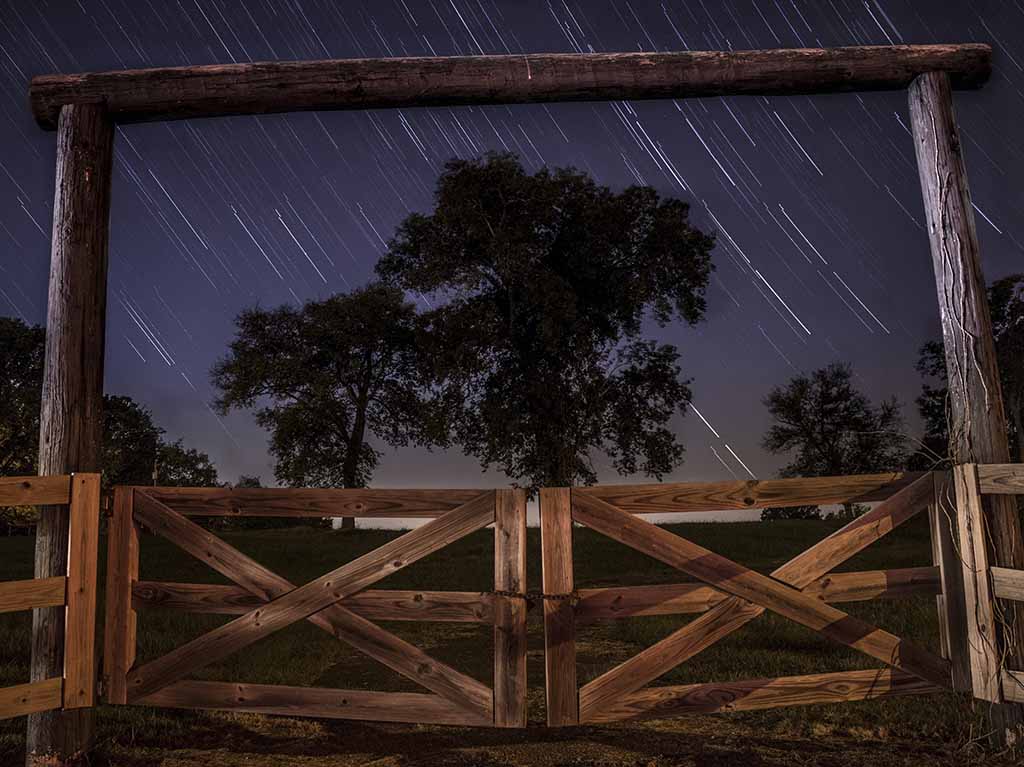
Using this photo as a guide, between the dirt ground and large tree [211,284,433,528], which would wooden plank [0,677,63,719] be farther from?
large tree [211,284,433,528]

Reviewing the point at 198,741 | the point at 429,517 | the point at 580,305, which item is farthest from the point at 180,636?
the point at 580,305

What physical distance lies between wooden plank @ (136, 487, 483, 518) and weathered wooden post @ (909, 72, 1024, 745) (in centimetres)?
343

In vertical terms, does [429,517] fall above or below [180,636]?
above

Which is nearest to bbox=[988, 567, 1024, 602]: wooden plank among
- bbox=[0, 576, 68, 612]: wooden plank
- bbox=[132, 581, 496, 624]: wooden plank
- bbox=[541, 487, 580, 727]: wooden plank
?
bbox=[541, 487, 580, 727]: wooden plank

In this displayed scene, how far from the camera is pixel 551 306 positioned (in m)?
19.2

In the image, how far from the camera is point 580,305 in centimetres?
2048

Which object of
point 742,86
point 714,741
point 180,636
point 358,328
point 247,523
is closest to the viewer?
point 714,741

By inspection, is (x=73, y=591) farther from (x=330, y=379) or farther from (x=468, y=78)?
(x=330, y=379)

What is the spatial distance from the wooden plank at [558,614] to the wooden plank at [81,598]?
2.92 meters

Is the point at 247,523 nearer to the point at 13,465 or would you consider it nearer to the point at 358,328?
the point at 13,465

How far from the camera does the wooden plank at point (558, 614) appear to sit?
450 centimetres

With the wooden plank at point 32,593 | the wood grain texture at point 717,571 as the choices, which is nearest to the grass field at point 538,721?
the wood grain texture at point 717,571

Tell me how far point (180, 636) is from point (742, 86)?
317 inches

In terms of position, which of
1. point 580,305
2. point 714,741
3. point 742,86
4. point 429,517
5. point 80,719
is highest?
point 580,305
